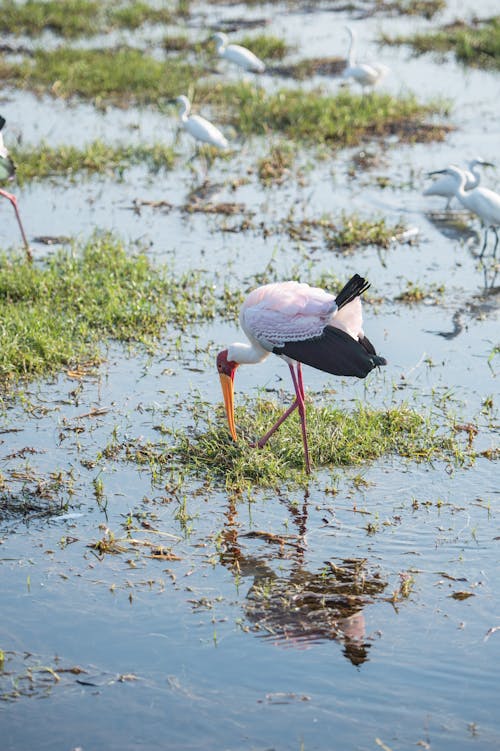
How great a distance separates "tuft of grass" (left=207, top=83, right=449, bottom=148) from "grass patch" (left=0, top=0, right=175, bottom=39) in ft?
14.9

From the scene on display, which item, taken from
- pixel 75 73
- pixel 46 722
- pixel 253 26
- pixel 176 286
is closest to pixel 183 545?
pixel 46 722

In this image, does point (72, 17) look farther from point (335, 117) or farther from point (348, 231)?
point (348, 231)

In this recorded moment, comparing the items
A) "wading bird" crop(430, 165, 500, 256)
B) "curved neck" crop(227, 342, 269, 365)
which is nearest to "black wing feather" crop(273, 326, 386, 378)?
"curved neck" crop(227, 342, 269, 365)

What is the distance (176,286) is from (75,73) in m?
6.30

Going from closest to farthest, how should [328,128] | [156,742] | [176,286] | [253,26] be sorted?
[156,742], [176,286], [328,128], [253,26]

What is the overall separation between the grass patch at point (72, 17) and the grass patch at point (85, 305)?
8296mm

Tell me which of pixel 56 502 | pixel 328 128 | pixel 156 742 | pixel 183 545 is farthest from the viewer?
pixel 328 128

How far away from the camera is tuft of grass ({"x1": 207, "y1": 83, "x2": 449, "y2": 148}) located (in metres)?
11.0

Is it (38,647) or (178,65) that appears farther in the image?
(178,65)

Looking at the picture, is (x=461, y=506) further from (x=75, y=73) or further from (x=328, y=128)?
(x=75, y=73)

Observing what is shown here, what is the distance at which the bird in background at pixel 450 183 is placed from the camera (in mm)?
9062

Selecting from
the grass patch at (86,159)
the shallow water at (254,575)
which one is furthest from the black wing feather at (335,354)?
the grass patch at (86,159)

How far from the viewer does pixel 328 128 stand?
1102cm

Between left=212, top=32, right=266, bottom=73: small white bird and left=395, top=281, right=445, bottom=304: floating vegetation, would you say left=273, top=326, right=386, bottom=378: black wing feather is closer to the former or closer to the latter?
left=395, top=281, right=445, bottom=304: floating vegetation
